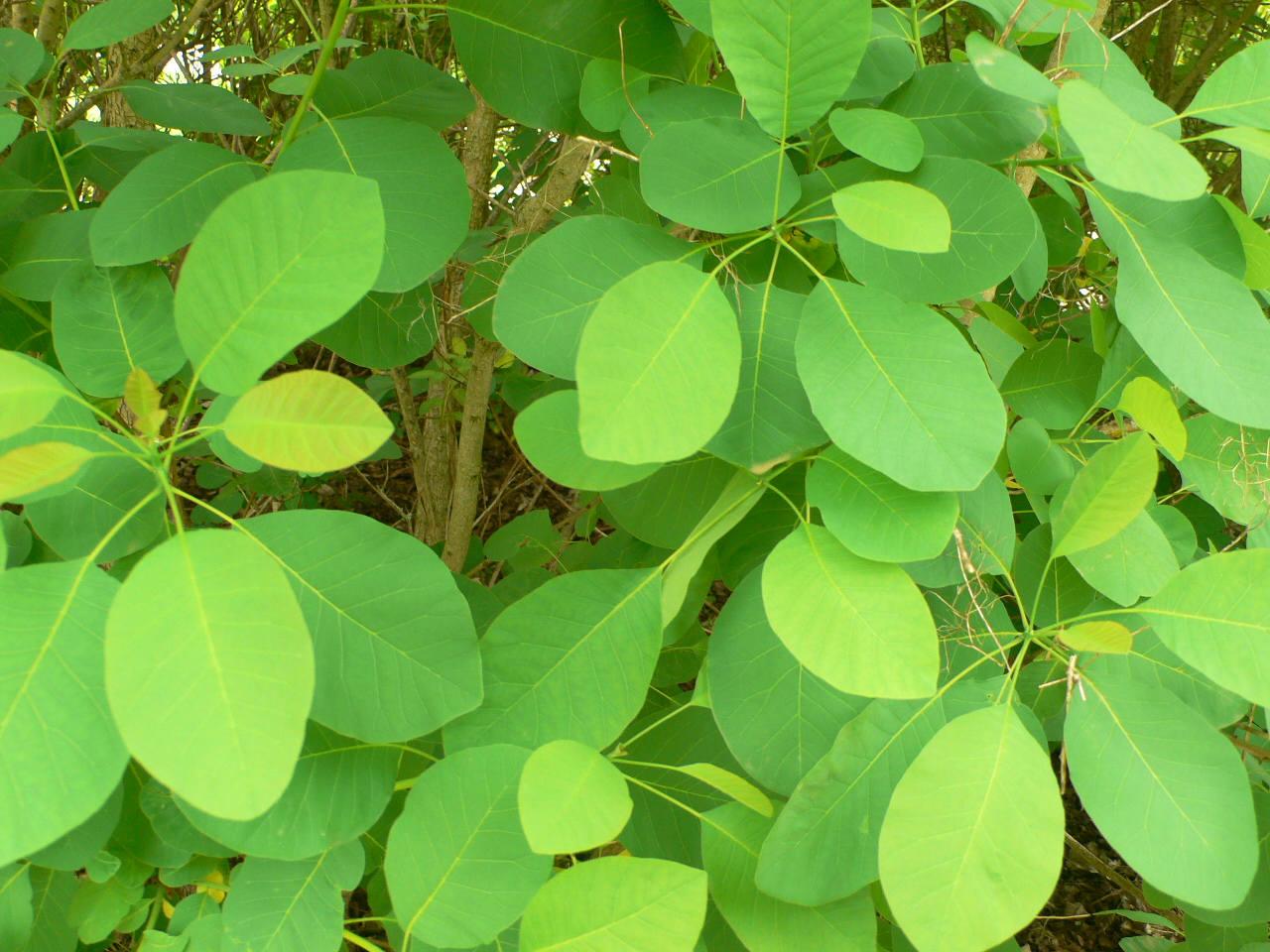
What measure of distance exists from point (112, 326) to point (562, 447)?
1.03 feet

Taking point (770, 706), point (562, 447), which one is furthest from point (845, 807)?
point (562, 447)

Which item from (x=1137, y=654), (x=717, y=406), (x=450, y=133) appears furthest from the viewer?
(x=450, y=133)

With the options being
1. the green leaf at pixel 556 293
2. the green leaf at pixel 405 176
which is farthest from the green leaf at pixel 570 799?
the green leaf at pixel 405 176

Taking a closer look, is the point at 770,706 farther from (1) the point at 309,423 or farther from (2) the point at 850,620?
(1) the point at 309,423

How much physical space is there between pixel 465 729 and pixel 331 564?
0.14 meters

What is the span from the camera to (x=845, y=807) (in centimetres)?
52

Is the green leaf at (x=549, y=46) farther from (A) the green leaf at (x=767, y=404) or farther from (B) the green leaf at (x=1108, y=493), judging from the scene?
(B) the green leaf at (x=1108, y=493)

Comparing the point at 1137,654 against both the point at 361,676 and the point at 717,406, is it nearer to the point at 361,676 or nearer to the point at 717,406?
the point at 717,406

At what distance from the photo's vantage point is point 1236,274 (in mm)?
598

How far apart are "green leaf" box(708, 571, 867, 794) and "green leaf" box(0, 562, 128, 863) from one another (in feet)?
1.13

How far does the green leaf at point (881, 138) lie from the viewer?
53 centimetres

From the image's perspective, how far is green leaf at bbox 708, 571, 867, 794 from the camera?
1.83 ft

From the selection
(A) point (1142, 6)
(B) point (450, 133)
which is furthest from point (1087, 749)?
(A) point (1142, 6)

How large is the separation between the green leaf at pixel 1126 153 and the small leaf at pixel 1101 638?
0.23 m
